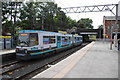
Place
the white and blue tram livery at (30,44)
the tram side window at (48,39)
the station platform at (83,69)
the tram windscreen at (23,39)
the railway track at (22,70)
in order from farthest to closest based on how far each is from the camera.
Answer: the tram side window at (48,39) < the tram windscreen at (23,39) < the white and blue tram livery at (30,44) < the railway track at (22,70) < the station platform at (83,69)

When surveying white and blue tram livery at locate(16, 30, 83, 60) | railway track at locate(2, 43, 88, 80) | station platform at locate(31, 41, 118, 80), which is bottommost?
railway track at locate(2, 43, 88, 80)

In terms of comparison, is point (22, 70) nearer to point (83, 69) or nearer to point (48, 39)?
point (83, 69)

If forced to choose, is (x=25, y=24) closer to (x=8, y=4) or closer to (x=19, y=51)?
→ (x=8, y=4)

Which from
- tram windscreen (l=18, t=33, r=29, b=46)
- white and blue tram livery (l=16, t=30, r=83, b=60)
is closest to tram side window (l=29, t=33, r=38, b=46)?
white and blue tram livery (l=16, t=30, r=83, b=60)

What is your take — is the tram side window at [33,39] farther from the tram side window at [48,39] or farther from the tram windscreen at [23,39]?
the tram side window at [48,39]

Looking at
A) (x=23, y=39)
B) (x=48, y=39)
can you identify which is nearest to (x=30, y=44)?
(x=23, y=39)

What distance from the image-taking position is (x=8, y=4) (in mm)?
17438

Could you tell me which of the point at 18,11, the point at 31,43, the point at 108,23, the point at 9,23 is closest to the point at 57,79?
the point at 31,43

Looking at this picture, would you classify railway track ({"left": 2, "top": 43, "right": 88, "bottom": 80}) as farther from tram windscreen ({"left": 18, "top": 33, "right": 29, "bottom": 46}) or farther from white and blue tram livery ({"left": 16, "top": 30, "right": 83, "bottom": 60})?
tram windscreen ({"left": 18, "top": 33, "right": 29, "bottom": 46})

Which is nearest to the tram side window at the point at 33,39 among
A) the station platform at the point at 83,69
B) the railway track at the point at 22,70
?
the railway track at the point at 22,70

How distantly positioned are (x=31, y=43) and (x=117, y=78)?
7.12 m

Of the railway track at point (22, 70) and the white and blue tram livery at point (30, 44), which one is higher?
the white and blue tram livery at point (30, 44)

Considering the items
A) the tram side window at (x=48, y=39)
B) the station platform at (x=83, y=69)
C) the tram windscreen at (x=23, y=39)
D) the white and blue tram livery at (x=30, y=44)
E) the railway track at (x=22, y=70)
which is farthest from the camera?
the tram side window at (x=48, y=39)

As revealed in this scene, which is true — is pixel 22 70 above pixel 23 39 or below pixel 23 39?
below
